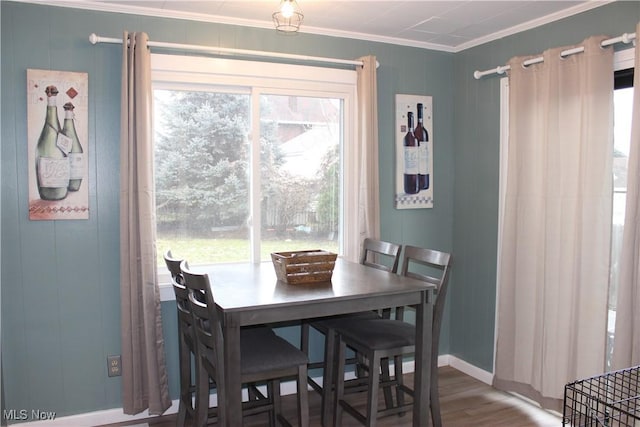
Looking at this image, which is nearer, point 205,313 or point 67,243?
point 205,313

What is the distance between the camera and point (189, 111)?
3.28m

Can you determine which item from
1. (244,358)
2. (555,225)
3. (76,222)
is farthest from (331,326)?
(76,222)

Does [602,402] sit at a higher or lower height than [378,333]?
higher

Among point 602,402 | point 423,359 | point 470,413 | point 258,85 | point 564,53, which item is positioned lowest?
point 470,413

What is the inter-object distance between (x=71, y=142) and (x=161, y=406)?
1572 mm

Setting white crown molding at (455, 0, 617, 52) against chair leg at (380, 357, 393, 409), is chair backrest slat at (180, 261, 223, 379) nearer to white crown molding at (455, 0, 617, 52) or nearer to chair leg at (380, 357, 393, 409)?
chair leg at (380, 357, 393, 409)

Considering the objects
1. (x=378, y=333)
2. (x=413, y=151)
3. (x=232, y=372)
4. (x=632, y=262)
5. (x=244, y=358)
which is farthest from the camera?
(x=413, y=151)

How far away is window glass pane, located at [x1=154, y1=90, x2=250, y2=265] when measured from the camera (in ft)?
10.6

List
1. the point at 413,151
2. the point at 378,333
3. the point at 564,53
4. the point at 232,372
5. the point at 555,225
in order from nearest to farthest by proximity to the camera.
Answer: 1. the point at 232,372
2. the point at 378,333
3. the point at 564,53
4. the point at 555,225
5. the point at 413,151

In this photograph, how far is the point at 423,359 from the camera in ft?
8.73

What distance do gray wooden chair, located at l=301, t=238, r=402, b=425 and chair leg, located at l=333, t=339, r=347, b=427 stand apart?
2.3 inches

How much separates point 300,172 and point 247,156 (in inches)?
15.1

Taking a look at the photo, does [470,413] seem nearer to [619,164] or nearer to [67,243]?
[619,164]
